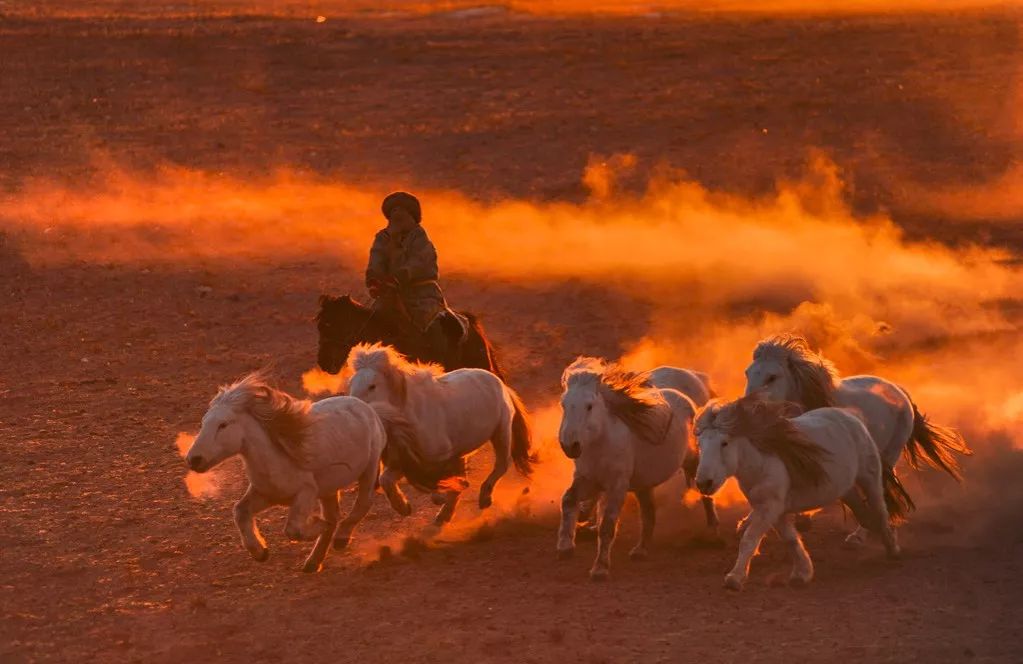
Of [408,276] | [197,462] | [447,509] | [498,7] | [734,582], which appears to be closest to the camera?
[197,462]

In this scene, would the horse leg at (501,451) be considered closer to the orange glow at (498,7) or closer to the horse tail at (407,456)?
the horse tail at (407,456)

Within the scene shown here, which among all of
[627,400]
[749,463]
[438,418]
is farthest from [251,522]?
[749,463]

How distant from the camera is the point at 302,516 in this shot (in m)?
12.4

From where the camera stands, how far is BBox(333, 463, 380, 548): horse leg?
13102 millimetres

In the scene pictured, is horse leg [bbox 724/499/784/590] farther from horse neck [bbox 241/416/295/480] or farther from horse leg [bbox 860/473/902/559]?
horse neck [bbox 241/416/295/480]

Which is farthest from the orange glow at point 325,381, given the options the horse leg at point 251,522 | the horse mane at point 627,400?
the horse mane at point 627,400

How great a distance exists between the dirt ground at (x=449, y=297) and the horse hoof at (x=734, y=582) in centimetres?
12

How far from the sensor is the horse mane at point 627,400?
12867mm

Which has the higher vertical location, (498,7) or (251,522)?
(498,7)

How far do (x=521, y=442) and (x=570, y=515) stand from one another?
237cm

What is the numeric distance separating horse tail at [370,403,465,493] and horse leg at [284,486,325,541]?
1.15 meters

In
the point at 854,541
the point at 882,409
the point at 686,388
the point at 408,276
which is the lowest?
the point at 854,541

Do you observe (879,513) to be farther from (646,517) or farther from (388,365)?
(388,365)

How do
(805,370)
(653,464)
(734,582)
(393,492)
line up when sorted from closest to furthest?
(734,582), (653,464), (805,370), (393,492)
